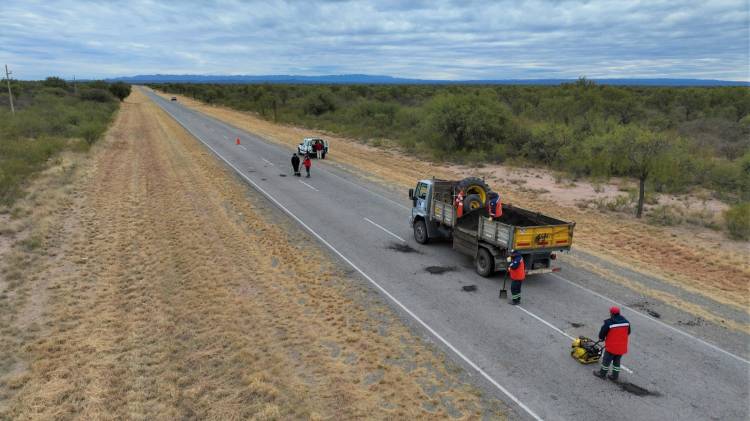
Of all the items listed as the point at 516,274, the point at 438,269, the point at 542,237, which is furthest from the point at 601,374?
the point at 438,269

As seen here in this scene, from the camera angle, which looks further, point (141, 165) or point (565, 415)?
point (141, 165)

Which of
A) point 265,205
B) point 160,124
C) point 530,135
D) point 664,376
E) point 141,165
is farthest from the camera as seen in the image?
point 160,124

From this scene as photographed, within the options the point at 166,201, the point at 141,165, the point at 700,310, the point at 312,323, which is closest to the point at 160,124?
the point at 141,165

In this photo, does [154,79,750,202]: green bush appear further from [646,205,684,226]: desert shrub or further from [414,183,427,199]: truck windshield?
[414,183,427,199]: truck windshield

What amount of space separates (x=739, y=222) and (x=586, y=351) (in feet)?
43.0

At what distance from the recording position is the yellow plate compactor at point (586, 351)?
879 centimetres

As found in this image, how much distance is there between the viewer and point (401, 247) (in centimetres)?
1552

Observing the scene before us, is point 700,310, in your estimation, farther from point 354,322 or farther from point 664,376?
point 354,322

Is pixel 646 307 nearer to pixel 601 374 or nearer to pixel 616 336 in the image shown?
pixel 601 374

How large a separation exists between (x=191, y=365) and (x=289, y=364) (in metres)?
1.79

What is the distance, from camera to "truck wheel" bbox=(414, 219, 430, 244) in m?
15.7

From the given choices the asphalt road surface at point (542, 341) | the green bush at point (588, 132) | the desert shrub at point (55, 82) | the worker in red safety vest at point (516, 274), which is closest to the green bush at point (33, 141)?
the asphalt road surface at point (542, 341)

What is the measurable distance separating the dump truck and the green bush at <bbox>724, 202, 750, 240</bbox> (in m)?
8.75

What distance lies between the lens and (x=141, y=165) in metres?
30.1
